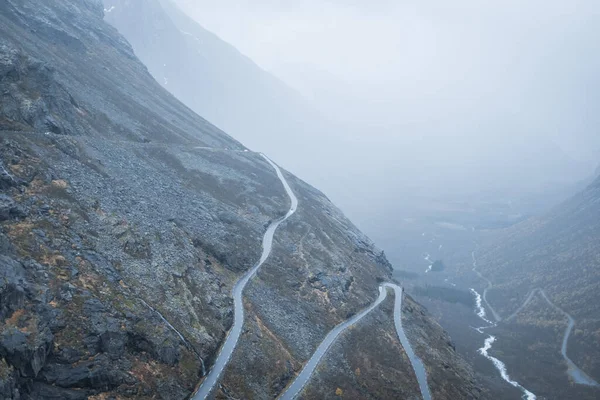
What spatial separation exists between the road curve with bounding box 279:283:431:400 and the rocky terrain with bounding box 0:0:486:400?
1547mm

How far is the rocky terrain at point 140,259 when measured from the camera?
39.6m

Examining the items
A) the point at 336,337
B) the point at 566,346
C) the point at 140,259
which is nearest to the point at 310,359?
the point at 336,337

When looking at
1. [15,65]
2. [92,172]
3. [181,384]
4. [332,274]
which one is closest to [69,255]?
[181,384]

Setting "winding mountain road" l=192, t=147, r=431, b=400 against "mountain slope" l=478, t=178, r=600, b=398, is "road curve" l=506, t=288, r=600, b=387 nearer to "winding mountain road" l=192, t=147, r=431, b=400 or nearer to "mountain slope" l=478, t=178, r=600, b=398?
"mountain slope" l=478, t=178, r=600, b=398

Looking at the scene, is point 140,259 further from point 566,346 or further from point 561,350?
point 566,346

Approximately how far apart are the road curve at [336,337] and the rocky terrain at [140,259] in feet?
5.08

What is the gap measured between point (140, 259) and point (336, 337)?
3489 cm

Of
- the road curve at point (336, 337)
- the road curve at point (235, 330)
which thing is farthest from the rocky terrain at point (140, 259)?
the road curve at point (336, 337)

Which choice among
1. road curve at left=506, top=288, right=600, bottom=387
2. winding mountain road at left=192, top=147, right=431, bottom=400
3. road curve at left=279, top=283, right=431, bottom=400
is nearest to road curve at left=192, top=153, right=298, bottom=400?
winding mountain road at left=192, top=147, right=431, bottom=400

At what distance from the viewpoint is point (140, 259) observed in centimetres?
5628

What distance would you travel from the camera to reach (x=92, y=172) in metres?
67.5

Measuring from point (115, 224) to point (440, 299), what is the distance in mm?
159417

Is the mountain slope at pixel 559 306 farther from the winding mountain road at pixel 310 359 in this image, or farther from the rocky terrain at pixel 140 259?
the rocky terrain at pixel 140 259

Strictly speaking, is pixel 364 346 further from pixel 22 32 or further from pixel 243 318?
pixel 22 32
